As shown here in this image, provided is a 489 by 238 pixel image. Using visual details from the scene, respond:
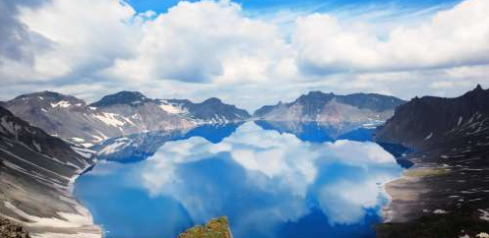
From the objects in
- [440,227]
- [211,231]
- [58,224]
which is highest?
[211,231]

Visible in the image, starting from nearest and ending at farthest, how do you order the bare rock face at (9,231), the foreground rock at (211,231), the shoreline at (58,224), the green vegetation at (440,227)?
1. the bare rock face at (9,231)
2. the foreground rock at (211,231)
3. the green vegetation at (440,227)
4. the shoreline at (58,224)

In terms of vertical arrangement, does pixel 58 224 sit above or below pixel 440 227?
below

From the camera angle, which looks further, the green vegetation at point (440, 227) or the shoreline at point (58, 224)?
the shoreline at point (58, 224)

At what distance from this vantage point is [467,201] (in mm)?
156625

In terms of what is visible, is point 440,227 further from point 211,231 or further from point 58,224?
point 58,224

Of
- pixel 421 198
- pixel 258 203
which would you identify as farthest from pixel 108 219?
pixel 421 198

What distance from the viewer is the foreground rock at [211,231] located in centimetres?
5038

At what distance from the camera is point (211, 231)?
5334 cm

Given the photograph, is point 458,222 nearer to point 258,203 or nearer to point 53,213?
point 258,203

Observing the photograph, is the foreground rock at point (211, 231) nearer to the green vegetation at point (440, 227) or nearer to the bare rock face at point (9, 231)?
the bare rock face at point (9, 231)

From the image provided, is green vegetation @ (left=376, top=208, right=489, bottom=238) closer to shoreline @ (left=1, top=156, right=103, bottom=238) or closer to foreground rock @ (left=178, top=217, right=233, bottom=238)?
foreground rock @ (left=178, top=217, right=233, bottom=238)

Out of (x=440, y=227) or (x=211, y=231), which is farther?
(x=440, y=227)

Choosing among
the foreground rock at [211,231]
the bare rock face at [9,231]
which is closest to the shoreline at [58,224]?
the foreground rock at [211,231]

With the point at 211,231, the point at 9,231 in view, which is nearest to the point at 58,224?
the point at 211,231
